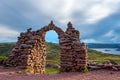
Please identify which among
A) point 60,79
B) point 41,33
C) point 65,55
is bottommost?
point 60,79

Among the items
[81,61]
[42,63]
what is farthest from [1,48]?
[81,61]

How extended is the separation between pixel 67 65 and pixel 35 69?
585 cm

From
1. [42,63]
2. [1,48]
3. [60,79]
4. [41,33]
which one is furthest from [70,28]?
[1,48]

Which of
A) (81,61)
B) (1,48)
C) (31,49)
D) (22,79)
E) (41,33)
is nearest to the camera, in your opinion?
(22,79)

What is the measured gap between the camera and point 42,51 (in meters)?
38.8

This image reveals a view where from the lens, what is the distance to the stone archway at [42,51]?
3259cm

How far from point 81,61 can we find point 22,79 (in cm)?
952

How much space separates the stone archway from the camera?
32.6 metres

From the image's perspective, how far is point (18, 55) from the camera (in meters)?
35.7

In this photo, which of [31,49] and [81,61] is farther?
[31,49]

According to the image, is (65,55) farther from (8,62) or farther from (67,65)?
(8,62)

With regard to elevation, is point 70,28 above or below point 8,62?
above

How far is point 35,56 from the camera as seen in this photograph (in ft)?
120

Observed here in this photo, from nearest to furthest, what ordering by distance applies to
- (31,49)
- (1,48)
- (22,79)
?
(22,79), (31,49), (1,48)
